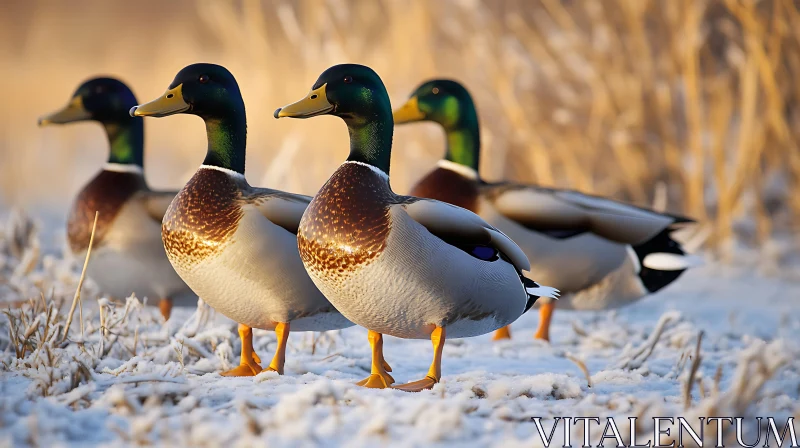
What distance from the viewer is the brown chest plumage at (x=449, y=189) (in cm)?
509

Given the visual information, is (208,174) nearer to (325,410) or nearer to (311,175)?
(325,410)

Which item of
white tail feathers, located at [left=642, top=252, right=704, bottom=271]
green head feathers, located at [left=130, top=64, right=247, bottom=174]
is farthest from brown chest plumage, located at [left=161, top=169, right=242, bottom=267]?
white tail feathers, located at [left=642, top=252, right=704, bottom=271]

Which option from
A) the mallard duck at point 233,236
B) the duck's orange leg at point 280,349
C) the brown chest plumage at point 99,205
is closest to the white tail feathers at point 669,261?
the mallard duck at point 233,236

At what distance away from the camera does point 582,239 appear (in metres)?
5.07

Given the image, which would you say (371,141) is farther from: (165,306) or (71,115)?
(71,115)

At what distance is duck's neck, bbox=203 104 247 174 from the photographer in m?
3.67

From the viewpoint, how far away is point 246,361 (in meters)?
3.64

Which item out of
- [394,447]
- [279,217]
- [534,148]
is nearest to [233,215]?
[279,217]

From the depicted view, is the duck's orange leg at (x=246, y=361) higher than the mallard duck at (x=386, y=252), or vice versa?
the mallard duck at (x=386, y=252)

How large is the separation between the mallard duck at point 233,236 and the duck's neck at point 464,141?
1779 mm

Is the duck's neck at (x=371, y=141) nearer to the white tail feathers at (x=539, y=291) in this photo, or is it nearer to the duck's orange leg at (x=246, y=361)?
the white tail feathers at (x=539, y=291)

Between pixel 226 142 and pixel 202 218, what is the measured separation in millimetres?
370

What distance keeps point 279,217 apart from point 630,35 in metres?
6.02

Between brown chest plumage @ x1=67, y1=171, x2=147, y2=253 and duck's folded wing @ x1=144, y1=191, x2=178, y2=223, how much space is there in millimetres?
109
